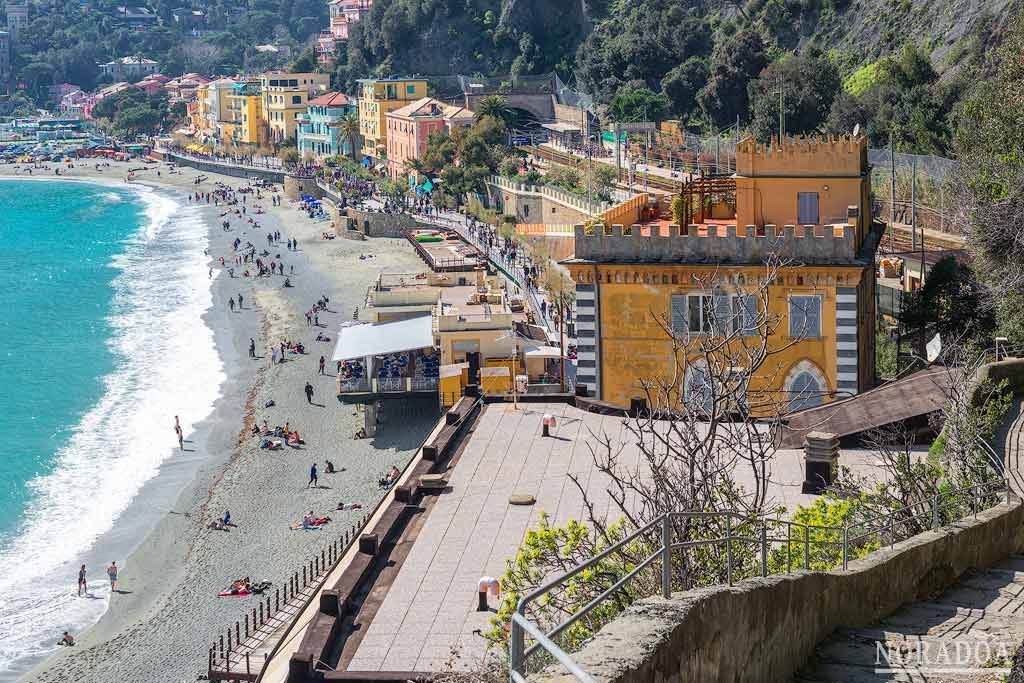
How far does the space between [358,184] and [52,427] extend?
58.8m

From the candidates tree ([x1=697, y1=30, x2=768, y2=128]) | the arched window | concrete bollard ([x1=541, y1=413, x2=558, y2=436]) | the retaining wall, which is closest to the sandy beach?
concrete bollard ([x1=541, y1=413, x2=558, y2=436])

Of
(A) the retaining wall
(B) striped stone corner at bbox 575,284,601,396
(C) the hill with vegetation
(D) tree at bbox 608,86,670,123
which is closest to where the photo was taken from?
(B) striped stone corner at bbox 575,284,601,396

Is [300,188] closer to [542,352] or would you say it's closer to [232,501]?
[542,352]

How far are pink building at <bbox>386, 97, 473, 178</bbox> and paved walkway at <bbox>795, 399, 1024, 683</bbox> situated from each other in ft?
267

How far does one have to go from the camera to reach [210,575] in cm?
3041

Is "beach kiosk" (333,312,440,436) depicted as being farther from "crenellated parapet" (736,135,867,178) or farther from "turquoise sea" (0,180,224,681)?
"crenellated parapet" (736,135,867,178)

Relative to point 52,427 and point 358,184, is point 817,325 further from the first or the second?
point 358,184

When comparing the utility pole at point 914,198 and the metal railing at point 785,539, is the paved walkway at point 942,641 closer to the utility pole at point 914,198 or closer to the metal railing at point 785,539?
the metal railing at point 785,539

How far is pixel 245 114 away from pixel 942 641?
5328 inches

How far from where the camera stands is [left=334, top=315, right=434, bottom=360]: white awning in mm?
42125

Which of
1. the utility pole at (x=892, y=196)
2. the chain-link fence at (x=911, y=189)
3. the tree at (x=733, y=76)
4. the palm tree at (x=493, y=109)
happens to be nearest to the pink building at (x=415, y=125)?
the palm tree at (x=493, y=109)

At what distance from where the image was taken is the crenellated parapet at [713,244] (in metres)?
24.5

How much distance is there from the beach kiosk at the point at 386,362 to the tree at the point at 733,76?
31322 millimetres

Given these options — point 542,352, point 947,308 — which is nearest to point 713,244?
point 947,308
